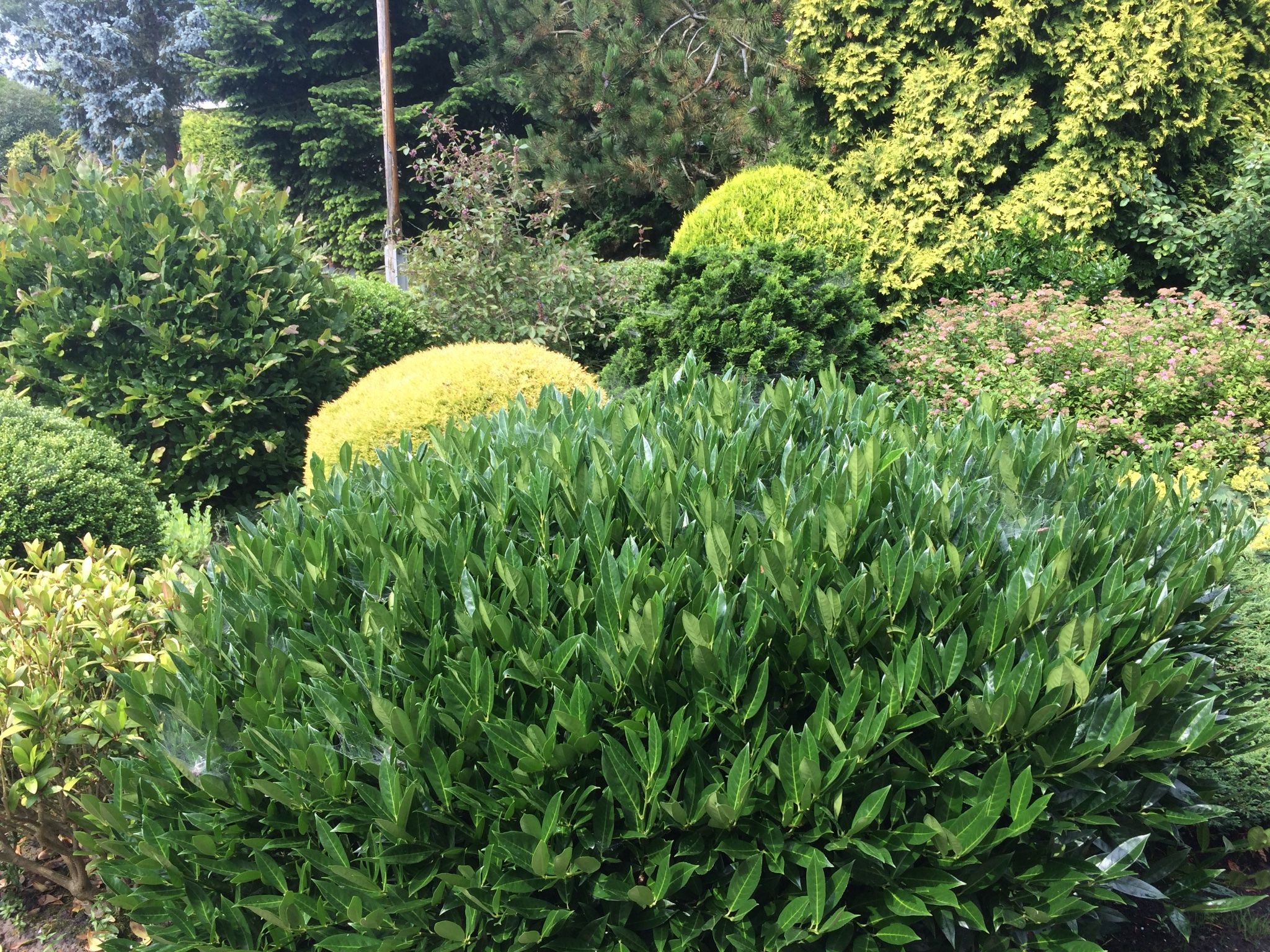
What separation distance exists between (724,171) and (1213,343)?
25.7 feet

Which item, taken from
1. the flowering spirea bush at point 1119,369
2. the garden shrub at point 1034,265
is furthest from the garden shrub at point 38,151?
the garden shrub at point 1034,265

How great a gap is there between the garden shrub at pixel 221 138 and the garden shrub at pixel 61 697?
57.8 feet

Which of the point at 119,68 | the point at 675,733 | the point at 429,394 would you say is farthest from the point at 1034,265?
the point at 119,68

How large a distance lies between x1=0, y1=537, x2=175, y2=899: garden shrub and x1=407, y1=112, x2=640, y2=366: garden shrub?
512cm

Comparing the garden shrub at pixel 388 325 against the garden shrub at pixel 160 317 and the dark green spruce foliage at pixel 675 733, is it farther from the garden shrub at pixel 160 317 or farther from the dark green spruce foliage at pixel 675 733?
the dark green spruce foliage at pixel 675 733

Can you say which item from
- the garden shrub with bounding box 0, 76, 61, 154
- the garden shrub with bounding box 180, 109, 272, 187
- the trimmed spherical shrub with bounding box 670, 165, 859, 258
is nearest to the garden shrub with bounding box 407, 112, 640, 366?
the trimmed spherical shrub with bounding box 670, 165, 859, 258

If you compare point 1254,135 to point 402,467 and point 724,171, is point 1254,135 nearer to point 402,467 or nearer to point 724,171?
point 724,171

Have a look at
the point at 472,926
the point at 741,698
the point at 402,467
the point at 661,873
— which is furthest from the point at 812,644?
the point at 402,467

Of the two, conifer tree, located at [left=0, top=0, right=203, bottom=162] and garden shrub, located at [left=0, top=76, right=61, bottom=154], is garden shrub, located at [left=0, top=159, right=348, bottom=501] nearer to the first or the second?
conifer tree, located at [left=0, top=0, right=203, bottom=162]

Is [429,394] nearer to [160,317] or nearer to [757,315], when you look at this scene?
[757,315]

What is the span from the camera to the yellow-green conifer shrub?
15.9 ft

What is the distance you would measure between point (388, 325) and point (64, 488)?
389cm

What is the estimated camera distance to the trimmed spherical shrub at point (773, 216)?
7.59m

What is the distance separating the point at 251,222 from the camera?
6.18 metres
